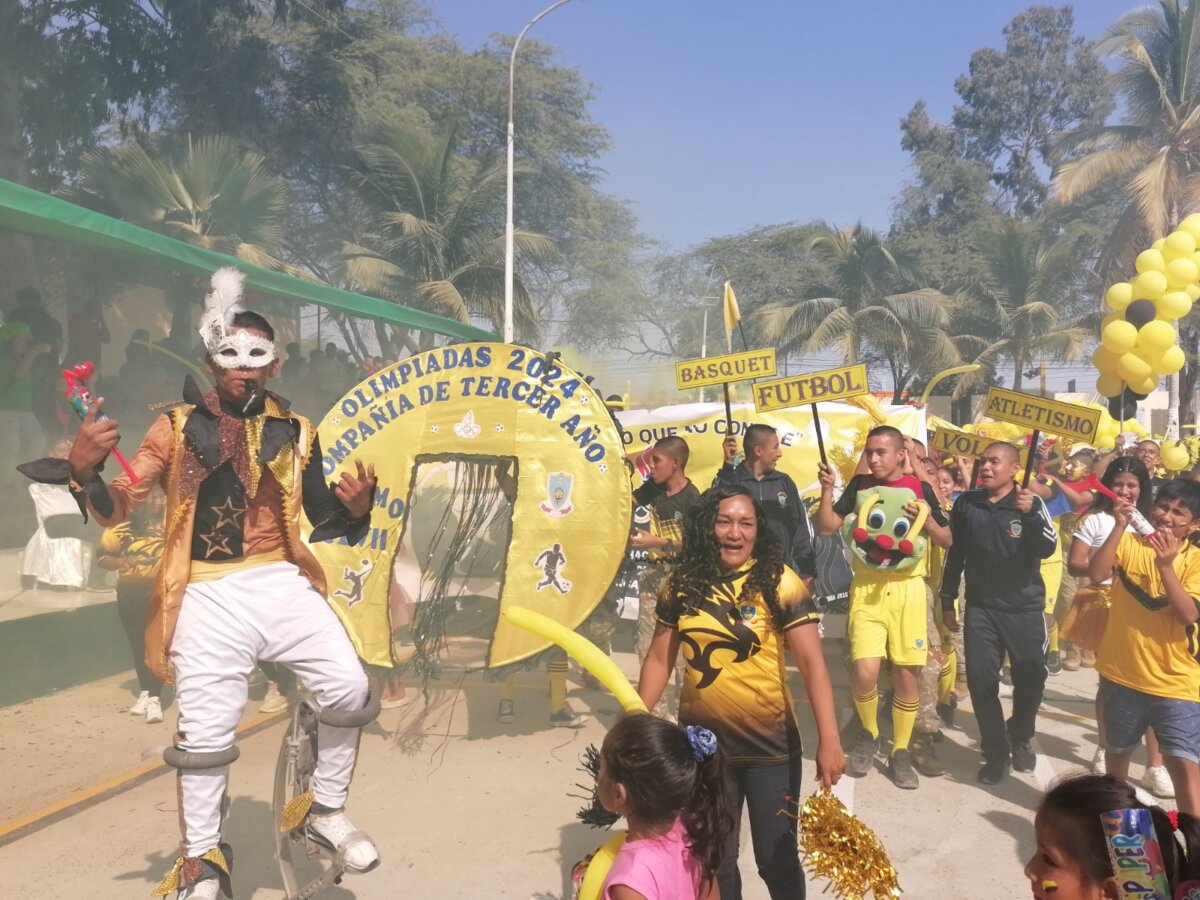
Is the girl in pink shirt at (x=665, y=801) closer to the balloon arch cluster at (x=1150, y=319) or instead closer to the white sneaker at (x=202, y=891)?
the white sneaker at (x=202, y=891)

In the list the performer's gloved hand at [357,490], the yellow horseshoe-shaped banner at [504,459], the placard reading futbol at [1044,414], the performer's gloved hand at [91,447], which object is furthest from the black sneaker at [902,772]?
the performer's gloved hand at [91,447]

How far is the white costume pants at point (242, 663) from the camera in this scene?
3357 mm

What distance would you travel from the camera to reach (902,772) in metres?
5.33

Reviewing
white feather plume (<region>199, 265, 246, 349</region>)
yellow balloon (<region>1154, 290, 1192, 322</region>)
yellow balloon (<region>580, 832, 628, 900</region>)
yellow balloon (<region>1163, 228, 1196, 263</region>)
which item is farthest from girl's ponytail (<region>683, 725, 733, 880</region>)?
yellow balloon (<region>1163, 228, 1196, 263</region>)

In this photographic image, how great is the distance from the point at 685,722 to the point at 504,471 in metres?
3.19

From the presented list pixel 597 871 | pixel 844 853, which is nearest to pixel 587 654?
pixel 597 871

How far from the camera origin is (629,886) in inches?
96.0

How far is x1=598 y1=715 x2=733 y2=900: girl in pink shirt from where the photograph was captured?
Result: 252cm

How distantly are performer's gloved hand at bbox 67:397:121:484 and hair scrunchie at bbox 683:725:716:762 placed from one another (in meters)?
1.97

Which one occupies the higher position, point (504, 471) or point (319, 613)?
point (504, 471)

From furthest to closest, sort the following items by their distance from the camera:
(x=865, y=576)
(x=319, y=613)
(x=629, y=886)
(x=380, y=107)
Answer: (x=380, y=107), (x=865, y=576), (x=319, y=613), (x=629, y=886)

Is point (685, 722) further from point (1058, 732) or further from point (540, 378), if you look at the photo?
point (1058, 732)

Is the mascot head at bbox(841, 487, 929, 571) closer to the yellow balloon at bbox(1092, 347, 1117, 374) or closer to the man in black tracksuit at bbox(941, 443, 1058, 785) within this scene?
the man in black tracksuit at bbox(941, 443, 1058, 785)

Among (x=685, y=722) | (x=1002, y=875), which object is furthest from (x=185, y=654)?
(x=1002, y=875)
